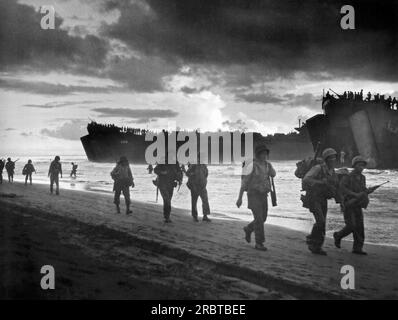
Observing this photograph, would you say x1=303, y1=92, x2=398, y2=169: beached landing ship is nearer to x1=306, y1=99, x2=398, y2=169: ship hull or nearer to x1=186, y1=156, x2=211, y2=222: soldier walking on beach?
x1=306, y1=99, x2=398, y2=169: ship hull

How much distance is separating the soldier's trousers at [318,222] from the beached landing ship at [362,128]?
23706mm

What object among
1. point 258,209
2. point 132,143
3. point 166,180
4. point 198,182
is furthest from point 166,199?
point 132,143

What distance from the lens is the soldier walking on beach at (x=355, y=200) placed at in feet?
18.7

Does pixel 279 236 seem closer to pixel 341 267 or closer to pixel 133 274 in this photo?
pixel 341 267

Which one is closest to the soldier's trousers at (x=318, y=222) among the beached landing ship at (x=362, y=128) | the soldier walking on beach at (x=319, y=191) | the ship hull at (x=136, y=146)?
the soldier walking on beach at (x=319, y=191)

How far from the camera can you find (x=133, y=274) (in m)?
4.26

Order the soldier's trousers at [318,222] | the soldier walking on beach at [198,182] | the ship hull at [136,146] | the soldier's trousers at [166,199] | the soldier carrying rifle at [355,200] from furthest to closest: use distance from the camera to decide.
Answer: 1. the ship hull at [136,146]
2. the soldier walking on beach at [198,182]
3. the soldier's trousers at [166,199]
4. the soldier carrying rifle at [355,200]
5. the soldier's trousers at [318,222]

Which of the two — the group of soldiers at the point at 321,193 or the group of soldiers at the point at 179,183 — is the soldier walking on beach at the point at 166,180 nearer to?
the group of soldiers at the point at 179,183

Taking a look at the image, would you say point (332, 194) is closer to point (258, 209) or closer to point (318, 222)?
point (318, 222)

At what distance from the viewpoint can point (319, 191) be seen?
5.62m

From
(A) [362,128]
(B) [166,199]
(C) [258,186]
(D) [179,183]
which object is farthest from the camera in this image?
(A) [362,128]

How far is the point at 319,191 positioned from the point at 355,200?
2.03 feet
